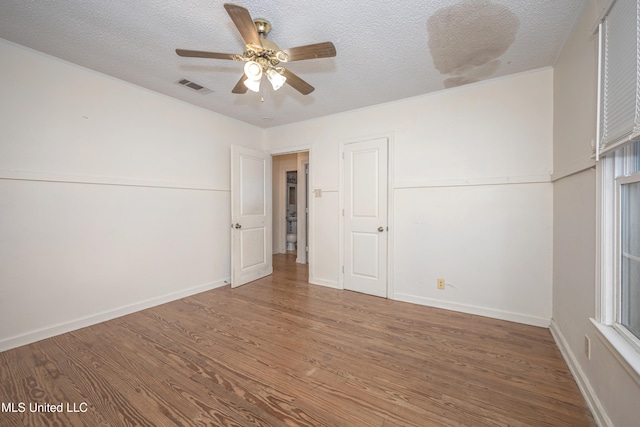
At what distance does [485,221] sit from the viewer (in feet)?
9.02

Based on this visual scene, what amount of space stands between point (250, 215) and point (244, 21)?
2912 mm

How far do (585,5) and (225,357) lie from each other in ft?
11.8

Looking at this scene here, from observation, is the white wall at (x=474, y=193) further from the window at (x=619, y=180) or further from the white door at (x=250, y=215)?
the white door at (x=250, y=215)

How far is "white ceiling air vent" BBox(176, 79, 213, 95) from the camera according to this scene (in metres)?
2.79

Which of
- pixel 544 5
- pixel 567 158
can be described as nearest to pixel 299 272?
pixel 567 158

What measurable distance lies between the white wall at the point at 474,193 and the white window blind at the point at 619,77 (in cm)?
125

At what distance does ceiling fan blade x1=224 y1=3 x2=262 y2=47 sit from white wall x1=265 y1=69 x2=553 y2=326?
2.15m

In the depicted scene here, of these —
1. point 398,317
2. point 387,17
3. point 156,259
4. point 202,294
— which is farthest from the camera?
point 202,294

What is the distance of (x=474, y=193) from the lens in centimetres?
281

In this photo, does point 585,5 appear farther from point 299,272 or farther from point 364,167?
point 299,272

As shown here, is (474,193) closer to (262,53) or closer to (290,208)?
(262,53)

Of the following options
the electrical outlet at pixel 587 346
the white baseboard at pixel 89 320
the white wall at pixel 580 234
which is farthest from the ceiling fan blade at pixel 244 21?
the white baseboard at pixel 89 320

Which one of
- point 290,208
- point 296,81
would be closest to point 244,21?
point 296,81

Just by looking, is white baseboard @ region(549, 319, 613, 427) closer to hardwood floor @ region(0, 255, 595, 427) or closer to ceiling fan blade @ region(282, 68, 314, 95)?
hardwood floor @ region(0, 255, 595, 427)
